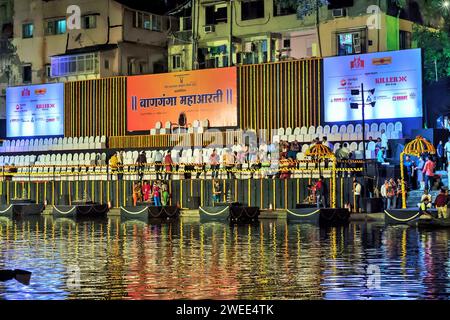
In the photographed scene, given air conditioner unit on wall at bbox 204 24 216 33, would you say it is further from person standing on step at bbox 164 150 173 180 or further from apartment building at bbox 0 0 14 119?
person standing on step at bbox 164 150 173 180

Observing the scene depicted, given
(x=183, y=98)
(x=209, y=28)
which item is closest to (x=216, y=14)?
(x=209, y=28)

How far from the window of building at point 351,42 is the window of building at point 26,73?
79.2 ft

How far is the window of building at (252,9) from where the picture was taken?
6047 cm

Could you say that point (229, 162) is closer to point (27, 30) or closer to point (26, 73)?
point (26, 73)

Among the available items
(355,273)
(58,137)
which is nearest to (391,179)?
(355,273)

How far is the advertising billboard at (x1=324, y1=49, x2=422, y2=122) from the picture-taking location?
45062 millimetres

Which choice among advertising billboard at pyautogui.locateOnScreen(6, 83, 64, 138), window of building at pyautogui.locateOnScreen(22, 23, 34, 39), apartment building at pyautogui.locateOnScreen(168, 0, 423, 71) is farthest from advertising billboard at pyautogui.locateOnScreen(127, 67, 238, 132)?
window of building at pyautogui.locateOnScreen(22, 23, 34, 39)

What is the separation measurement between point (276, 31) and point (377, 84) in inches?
574

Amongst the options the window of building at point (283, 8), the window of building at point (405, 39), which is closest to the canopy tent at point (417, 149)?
the window of building at point (405, 39)

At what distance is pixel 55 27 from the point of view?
67.6 metres

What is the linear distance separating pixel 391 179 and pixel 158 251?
16895 mm

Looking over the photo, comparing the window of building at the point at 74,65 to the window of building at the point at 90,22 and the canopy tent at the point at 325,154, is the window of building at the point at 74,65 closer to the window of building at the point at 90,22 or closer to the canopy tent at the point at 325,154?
the window of building at the point at 90,22

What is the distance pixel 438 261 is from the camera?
22078 millimetres
